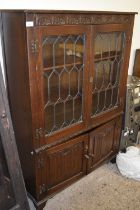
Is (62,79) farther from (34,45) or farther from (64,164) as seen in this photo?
(64,164)

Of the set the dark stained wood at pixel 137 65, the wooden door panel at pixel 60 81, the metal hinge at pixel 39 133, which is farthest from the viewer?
the dark stained wood at pixel 137 65

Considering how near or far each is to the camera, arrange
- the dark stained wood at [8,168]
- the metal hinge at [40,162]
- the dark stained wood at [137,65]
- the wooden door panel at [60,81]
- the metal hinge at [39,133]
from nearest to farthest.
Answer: the dark stained wood at [8,168], the wooden door panel at [60,81], the metal hinge at [39,133], the metal hinge at [40,162], the dark stained wood at [137,65]

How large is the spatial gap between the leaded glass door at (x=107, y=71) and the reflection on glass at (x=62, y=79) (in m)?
0.12

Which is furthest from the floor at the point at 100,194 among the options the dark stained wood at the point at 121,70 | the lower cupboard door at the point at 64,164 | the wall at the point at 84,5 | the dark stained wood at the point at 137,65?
the wall at the point at 84,5

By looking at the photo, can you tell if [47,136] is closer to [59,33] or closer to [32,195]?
[32,195]

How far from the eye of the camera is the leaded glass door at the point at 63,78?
134 cm

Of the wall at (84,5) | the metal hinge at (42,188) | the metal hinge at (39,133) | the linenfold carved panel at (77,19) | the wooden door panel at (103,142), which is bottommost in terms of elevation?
the metal hinge at (42,188)

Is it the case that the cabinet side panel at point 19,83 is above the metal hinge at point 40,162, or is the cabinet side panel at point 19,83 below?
above

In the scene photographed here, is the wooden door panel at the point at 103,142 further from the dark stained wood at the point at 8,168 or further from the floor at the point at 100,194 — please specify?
the dark stained wood at the point at 8,168

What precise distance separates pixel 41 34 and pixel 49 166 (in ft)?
3.14

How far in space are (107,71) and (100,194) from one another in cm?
108

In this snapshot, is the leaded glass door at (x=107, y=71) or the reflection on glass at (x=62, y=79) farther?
the leaded glass door at (x=107, y=71)

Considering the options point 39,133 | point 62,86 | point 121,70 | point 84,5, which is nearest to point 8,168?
point 39,133

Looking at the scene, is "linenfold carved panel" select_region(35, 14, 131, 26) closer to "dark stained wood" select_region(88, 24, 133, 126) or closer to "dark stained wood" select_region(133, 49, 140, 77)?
"dark stained wood" select_region(88, 24, 133, 126)
